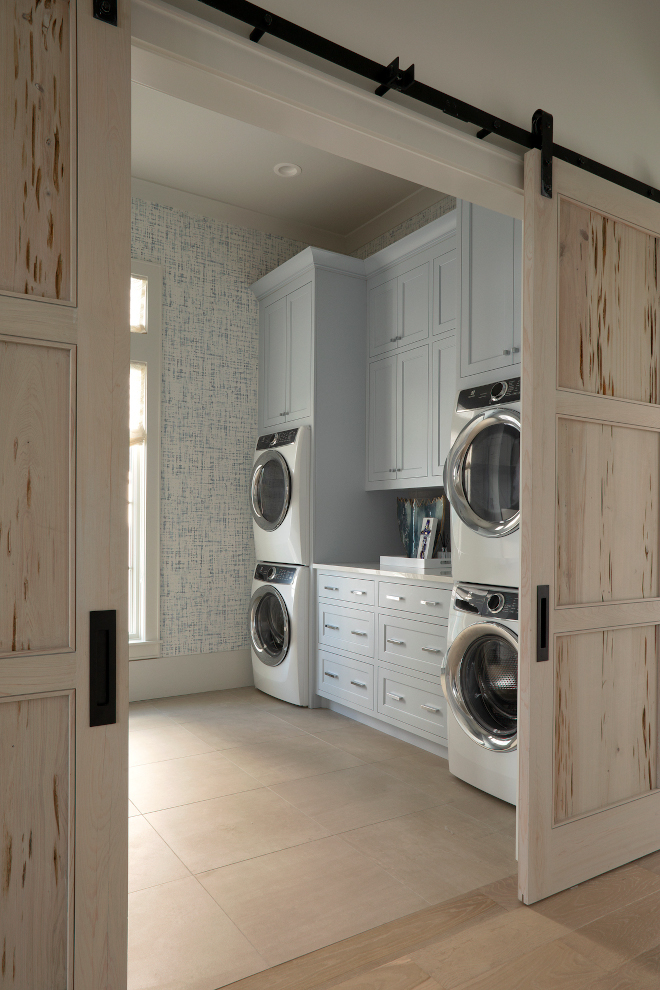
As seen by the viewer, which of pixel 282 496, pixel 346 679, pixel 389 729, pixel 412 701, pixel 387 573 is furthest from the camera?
pixel 282 496

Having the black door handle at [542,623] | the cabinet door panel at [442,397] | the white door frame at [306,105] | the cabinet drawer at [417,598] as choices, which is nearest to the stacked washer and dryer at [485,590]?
the cabinet drawer at [417,598]

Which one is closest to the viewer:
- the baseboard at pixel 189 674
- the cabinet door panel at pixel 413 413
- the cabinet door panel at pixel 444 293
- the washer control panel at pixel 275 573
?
the cabinet door panel at pixel 444 293

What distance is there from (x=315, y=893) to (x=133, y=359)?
3252 millimetres

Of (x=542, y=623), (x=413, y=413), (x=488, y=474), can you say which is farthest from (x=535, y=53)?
(x=413, y=413)

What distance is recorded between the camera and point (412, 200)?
4.34 metres

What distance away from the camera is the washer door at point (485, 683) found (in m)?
2.69

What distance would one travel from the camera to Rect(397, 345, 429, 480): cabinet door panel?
12.4 feet

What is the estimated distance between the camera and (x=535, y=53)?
6.87 ft

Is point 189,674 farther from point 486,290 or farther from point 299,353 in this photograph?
point 486,290

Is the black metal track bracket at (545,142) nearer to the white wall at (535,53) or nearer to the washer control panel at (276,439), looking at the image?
the white wall at (535,53)

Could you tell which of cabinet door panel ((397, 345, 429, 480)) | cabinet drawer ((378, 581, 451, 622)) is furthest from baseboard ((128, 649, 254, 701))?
cabinet door panel ((397, 345, 429, 480))

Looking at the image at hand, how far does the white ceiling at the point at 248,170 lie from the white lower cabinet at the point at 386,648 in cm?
236

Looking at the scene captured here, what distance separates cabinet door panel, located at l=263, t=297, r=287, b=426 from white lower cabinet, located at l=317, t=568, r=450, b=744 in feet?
3.79

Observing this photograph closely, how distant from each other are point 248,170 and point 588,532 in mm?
3122
